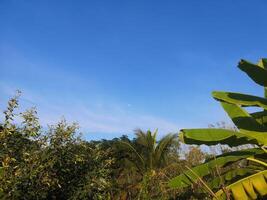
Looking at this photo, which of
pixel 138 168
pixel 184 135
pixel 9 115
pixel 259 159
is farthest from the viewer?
pixel 138 168

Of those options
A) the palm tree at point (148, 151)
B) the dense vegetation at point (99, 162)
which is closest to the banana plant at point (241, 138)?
the dense vegetation at point (99, 162)

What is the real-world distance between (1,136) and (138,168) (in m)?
19.0

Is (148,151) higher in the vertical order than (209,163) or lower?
higher

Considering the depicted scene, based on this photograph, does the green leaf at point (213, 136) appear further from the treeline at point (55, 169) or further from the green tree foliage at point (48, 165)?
the green tree foliage at point (48, 165)

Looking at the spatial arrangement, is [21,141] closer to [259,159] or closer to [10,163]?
[10,163]

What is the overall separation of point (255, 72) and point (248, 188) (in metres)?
1.96

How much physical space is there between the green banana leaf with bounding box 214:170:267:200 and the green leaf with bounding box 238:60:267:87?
5.34 feet

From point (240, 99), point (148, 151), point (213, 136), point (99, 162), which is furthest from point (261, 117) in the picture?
point (148, 151)

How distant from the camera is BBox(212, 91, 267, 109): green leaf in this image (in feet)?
24.0

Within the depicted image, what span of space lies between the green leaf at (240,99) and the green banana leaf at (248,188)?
125 centimetres

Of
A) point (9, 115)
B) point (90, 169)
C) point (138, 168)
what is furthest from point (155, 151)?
point (9, 115)

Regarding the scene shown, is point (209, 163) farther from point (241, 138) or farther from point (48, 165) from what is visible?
point (48, 165)

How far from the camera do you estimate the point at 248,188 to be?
7.26m

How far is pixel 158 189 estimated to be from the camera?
8297 millimetres
